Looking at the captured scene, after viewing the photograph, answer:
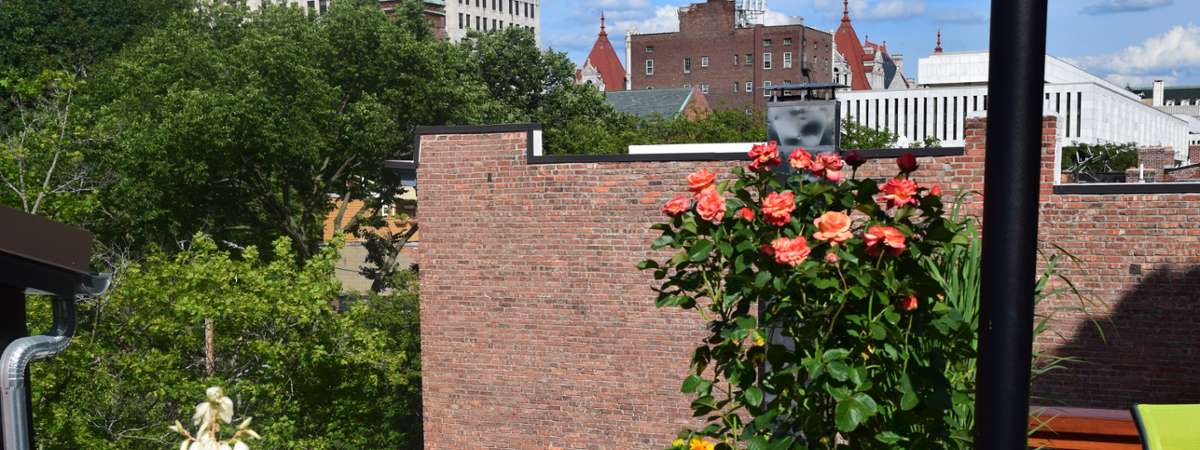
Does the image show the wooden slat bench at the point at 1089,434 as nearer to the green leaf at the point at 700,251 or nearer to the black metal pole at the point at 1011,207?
the green leaf at the point at 700,251

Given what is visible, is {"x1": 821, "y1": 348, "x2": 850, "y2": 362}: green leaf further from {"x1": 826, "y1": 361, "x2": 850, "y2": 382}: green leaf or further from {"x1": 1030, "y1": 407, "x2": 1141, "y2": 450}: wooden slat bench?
{"x1": 1030, "y1": 407, "x2": 1141, "y2": 450}: wooden slat bench

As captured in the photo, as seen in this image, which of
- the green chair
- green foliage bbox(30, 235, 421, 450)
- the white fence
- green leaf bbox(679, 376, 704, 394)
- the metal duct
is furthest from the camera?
the white fence

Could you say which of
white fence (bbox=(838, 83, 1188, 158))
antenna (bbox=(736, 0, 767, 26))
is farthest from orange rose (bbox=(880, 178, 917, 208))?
antenna (bbox=(736, 0, 767, 26))

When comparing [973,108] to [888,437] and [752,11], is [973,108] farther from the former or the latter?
[888,437]

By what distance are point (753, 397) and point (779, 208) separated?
2.21ft

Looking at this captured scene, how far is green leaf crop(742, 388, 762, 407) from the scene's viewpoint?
3756 millimetres

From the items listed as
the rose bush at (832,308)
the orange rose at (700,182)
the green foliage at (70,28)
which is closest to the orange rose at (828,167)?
the rose bush at (832,308)

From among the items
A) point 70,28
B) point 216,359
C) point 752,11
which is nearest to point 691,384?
point 216,359

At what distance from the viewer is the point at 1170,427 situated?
4566 millimetres

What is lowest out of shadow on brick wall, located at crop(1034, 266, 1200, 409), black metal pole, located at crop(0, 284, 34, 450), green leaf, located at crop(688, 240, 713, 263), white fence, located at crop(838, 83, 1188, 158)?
shadow on brick wall, located at crop(1034, 266, 1200, 409)

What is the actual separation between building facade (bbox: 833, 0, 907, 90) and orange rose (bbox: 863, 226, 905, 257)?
110045 mm

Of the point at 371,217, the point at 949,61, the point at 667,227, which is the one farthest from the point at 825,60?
the point at 667,227

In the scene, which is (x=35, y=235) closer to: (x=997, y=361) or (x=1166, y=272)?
(x=997, y=361)

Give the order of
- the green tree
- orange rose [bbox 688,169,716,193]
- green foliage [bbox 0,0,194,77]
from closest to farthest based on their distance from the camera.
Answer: orange rose [bbox 688,169,716,193] < the green tree < green foliage [bbox 0,0,194,77]
